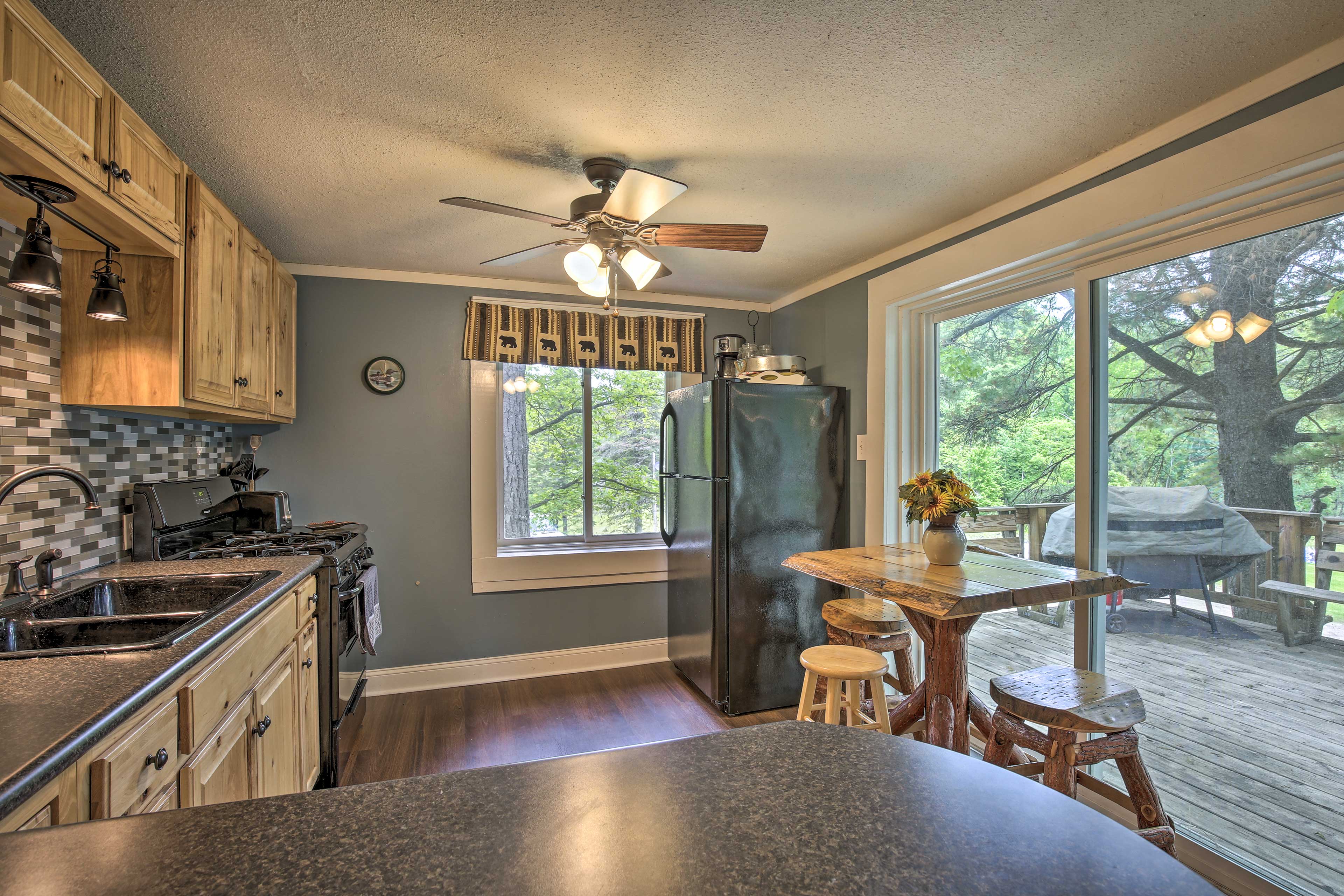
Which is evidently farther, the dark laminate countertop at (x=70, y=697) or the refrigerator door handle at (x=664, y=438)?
the refrigerator door handle at (x=664, y=438)

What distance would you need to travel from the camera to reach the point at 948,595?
5.51ft

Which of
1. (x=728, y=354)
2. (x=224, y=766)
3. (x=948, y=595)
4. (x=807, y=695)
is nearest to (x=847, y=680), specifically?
(x=807, y=695)

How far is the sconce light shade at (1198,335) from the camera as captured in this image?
73.8 inches

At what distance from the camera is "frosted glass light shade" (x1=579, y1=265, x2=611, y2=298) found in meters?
2.15

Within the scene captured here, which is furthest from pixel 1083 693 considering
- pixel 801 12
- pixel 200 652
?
pixel 200 652

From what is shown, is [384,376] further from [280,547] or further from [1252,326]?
[1252,326]

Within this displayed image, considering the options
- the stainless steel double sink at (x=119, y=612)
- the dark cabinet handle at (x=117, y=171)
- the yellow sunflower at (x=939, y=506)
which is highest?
the dark cabinet handle at (x=117, y=171)

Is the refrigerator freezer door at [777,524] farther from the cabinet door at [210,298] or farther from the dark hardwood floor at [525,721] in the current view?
the cabinet door at [210,298]

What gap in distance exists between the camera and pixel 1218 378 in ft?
6.05

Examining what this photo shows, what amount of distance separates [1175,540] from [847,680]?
1.11 metres

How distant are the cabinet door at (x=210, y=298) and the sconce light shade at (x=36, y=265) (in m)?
0.49

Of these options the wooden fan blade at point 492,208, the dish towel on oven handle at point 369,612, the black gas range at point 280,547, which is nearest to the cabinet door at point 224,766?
the black gas range at point 280,547

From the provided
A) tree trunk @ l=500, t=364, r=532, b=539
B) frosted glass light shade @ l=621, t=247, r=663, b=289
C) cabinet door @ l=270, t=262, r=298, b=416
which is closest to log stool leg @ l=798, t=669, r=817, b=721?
frosted glass light shade @ l=621, t=247, r=663, b=289

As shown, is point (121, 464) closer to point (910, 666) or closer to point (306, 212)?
point (306, 212)
